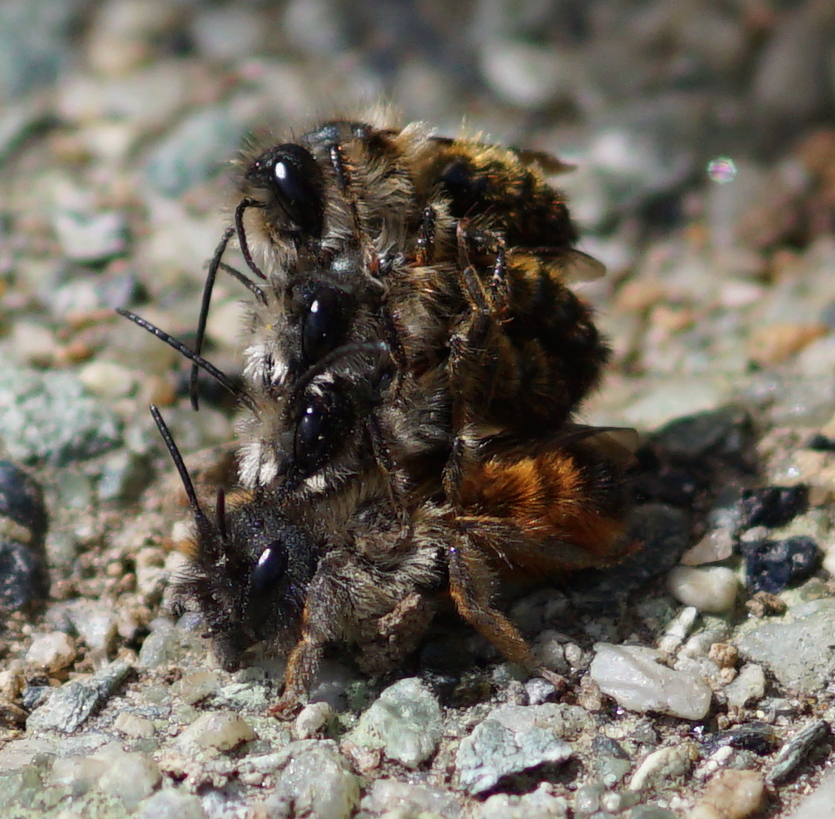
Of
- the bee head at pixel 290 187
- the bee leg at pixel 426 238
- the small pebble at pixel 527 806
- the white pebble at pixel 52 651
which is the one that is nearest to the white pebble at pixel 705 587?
the small pebble at pixel 527 806

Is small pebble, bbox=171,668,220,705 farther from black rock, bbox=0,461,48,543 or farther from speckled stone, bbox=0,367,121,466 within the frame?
speckled stone, bbox=0,367,121,466

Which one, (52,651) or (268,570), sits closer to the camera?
(268,570)

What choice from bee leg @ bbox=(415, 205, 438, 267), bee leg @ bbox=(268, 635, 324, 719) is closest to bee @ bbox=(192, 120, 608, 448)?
bee leg @ bbox=(415, 205, 438, 267)

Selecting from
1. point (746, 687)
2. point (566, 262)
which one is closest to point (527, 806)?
point (746, 687)

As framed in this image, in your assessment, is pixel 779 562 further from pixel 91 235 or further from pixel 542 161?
pixel 91 235

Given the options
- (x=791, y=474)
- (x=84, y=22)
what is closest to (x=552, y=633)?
(x=791, y=474)

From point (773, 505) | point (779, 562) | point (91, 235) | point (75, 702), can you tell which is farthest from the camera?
point (91, 235)

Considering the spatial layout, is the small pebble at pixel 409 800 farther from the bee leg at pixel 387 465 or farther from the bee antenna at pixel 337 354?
the bee antenna at pixel 337 354
